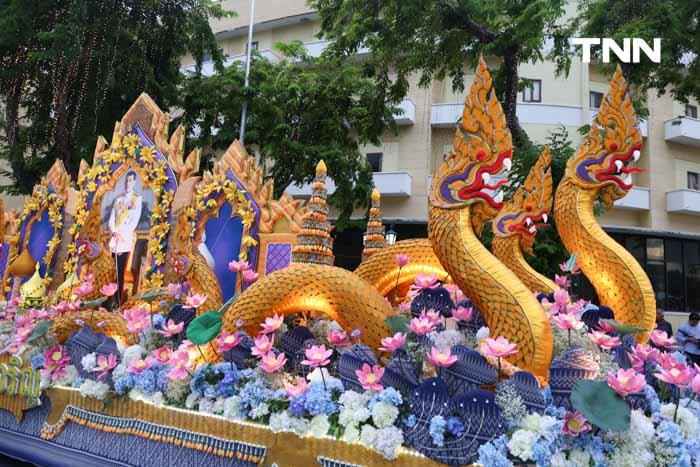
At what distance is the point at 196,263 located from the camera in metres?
4.49

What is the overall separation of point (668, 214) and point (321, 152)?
9213mm

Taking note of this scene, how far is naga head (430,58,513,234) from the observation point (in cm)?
266

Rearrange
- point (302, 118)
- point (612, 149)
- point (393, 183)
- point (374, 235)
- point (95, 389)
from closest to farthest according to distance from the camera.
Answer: point (95, 389) → point (612, 149) → point (374, 235) → point (302, 118) → point (393, 183)

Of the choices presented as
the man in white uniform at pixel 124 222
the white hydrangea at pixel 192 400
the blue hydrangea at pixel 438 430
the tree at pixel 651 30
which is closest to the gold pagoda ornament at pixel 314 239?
the white hydrangea at pixel 192 400

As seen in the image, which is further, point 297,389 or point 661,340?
point 661,340

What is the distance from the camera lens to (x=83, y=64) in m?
10.0

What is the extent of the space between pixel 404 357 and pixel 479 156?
1.10 m

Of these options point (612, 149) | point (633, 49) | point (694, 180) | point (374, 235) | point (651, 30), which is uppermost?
point (651, 30)

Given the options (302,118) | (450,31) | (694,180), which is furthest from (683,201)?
(302,118)

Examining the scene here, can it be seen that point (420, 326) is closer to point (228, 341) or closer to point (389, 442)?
point (389, 442)

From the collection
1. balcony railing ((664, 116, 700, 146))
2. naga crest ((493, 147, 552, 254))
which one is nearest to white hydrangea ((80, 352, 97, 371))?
naga crest ((493, 147, 552, 254))

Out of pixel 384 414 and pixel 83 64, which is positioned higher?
pixel 83 64

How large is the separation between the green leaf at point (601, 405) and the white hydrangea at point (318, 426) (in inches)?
38.7

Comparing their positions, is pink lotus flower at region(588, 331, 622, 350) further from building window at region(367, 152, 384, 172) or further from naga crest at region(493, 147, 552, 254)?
building window at region(367, 152, 384, 172)
